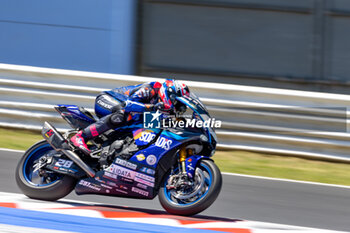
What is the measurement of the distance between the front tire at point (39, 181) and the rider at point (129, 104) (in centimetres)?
41

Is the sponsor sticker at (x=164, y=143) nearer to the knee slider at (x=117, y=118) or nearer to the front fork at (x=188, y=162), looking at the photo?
the front fork at (x=188, y=162)

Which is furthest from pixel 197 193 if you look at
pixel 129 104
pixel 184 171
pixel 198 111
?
pixel 129 104

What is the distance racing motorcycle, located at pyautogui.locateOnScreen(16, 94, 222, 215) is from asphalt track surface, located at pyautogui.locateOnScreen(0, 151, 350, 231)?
427 mm

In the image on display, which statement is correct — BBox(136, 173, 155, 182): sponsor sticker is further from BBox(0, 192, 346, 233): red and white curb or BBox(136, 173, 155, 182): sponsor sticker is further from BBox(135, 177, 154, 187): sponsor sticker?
BBox(0, 192, 346, 233): red and white curb

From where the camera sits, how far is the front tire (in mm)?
6000

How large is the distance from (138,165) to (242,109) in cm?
382

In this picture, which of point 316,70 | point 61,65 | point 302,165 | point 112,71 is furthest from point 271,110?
point 61,65

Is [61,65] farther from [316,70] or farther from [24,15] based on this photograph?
[316,70]

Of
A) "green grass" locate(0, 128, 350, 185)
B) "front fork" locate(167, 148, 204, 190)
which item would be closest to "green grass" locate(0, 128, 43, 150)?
"green grass" locate(0, 128, 350, 185)

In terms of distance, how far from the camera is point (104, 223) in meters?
5.33

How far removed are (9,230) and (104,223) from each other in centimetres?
82

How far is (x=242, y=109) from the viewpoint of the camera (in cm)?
927

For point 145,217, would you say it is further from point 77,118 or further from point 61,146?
point 77,118

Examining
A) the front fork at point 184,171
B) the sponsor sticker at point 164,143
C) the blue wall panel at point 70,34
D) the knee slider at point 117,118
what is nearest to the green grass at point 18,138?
the blue wall panel at point 70,34
